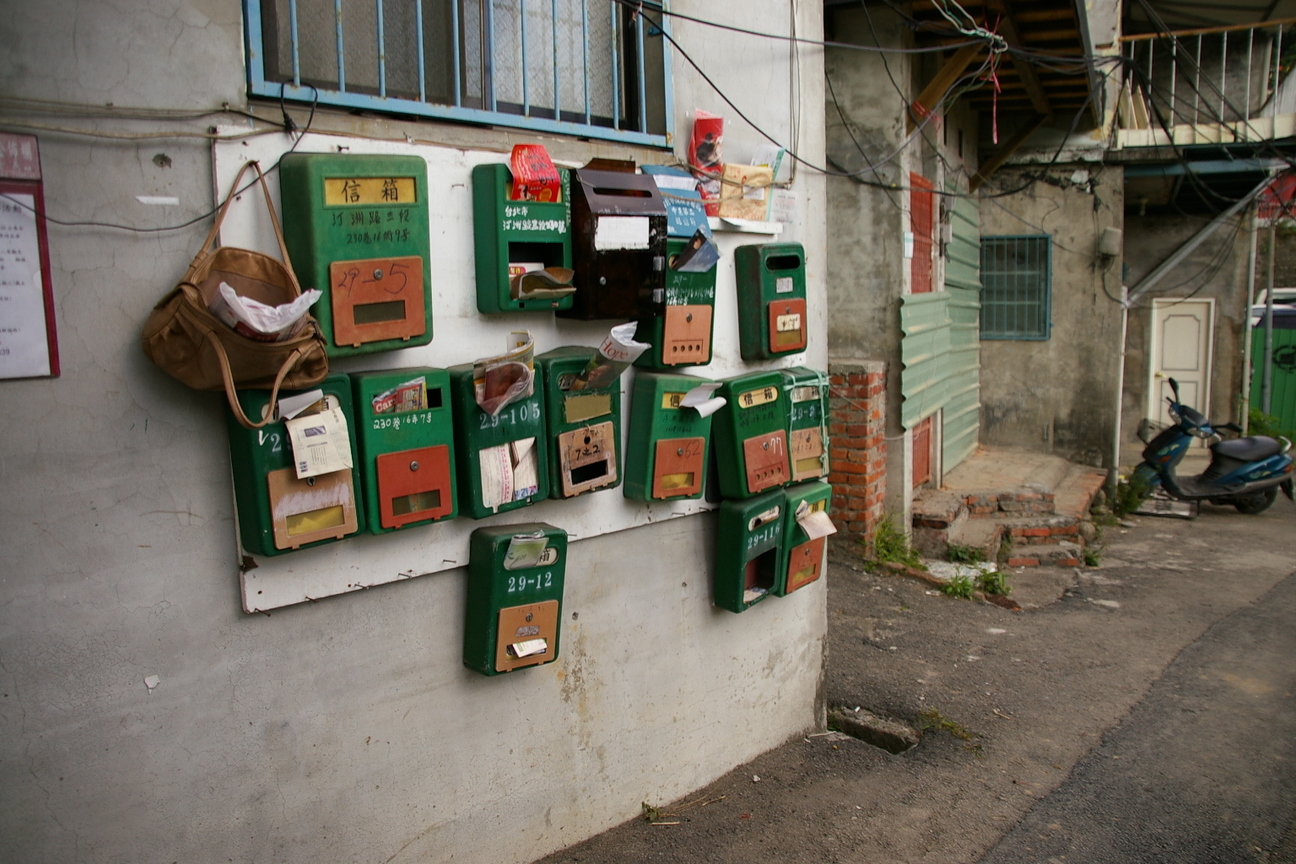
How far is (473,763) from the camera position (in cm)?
286

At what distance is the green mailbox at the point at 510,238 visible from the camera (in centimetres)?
267

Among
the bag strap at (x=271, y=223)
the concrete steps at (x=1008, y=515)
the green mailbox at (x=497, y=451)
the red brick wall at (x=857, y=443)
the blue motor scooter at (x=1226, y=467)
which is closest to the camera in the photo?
the bag strap at (x=271, y=223)

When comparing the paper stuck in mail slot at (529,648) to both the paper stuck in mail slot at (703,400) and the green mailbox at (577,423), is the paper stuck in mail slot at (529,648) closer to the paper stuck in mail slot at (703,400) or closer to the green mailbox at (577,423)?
the green mailbox at (577,423)

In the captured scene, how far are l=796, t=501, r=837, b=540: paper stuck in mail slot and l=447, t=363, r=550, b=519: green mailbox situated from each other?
1229mm

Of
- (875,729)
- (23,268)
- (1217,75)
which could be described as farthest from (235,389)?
(1217,75)

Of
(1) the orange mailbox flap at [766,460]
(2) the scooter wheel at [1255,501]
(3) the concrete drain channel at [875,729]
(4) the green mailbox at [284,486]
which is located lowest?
(2) the scooter wheel at [1255,501]

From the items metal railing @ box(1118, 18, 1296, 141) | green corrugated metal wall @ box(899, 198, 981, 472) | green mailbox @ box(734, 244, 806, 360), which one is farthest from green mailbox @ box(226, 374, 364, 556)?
metal railing @ box(1118, 18, 1296, 141)

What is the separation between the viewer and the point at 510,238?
8.80 ft

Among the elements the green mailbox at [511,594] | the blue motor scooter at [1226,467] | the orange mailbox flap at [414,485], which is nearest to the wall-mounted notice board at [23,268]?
the orange mailbox flap at [414,485]

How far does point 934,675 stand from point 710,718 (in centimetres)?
177

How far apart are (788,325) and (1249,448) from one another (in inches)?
304

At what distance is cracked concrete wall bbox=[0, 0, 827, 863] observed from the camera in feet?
6.68

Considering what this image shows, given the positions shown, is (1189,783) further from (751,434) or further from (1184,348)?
(1184,348)

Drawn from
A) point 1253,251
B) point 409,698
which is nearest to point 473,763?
point 409,698
